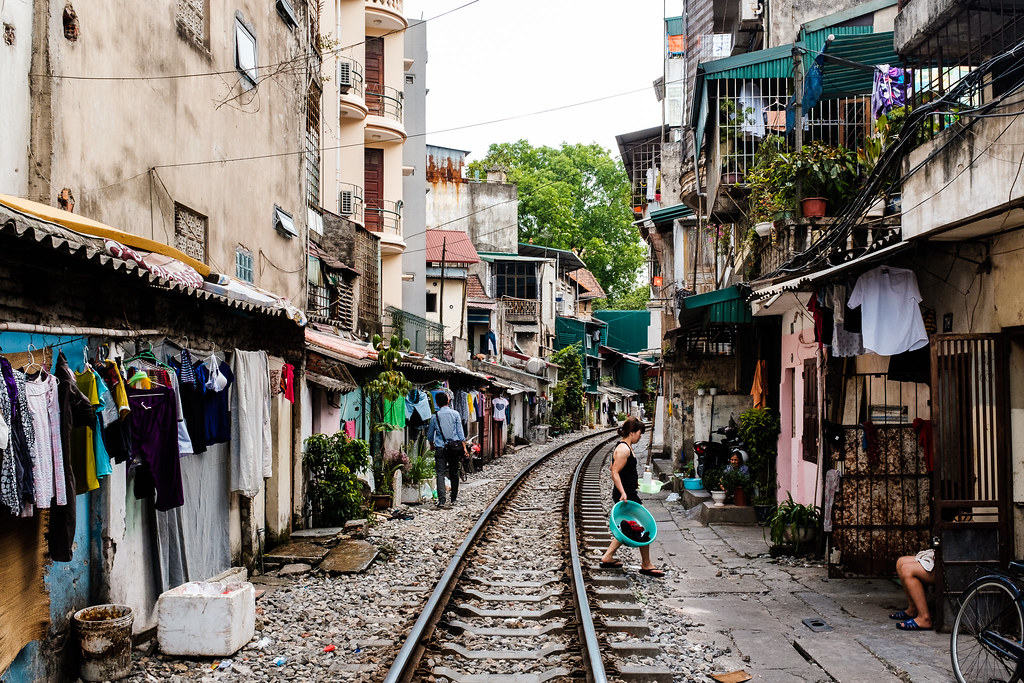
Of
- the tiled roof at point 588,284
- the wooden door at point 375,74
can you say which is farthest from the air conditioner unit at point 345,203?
the tiled roof at point 588,284

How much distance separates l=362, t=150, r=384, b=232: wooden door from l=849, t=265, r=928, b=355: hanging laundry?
19180 mm

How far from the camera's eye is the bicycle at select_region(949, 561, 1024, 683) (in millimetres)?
5621

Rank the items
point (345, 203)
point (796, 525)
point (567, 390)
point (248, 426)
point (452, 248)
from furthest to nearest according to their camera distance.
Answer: point (567, 390) < point (452, 248) < point (345, 203) < point (796, 525) < point (248, 426)

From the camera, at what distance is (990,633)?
5.79 m

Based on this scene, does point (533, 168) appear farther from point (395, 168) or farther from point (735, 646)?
point (735, 646)

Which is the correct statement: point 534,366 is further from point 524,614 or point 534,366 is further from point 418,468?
point 524,614

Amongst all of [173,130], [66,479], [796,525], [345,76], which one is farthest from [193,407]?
[345,76]

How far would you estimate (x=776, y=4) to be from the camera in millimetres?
18500

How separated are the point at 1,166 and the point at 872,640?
26.9ft

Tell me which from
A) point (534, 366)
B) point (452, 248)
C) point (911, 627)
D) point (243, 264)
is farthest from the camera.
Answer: point (534, 366)

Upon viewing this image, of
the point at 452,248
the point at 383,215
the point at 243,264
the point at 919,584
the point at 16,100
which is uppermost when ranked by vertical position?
the point at 452,248

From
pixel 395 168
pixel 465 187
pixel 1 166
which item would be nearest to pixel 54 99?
pixel 1 166

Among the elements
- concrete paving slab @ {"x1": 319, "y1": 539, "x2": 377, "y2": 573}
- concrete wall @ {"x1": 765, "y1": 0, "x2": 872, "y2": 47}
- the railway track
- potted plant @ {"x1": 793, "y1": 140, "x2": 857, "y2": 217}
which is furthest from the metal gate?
concrete wall @ {"x1": 765, "y1": 0, "x2": 872, "y2": 47}

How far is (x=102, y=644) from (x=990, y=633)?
6.27 metres
